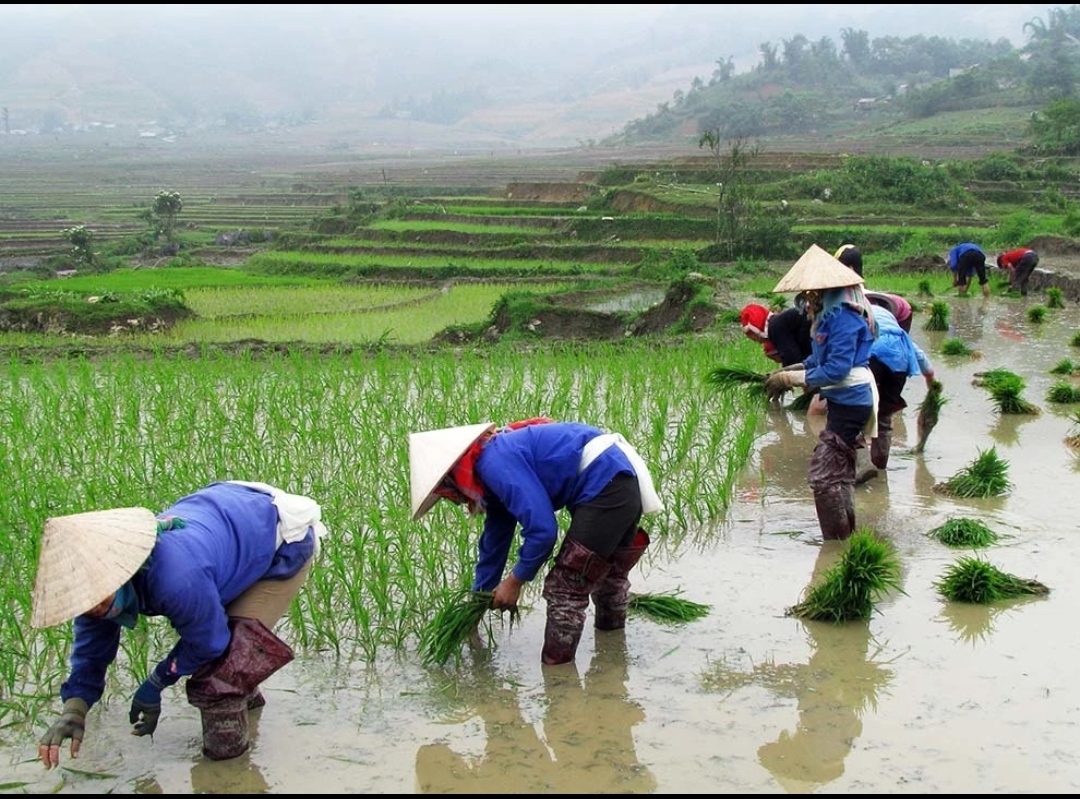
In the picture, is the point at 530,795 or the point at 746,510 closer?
the point at 530,795

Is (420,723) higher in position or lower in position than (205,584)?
lower

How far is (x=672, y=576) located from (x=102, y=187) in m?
55.2

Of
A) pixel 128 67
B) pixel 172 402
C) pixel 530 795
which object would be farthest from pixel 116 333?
pixel 128 67

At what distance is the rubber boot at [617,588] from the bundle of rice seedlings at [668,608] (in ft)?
0.40

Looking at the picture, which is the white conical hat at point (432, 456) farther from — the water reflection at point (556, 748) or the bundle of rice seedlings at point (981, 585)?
the bundle of rice seedlings at point (981, 585)

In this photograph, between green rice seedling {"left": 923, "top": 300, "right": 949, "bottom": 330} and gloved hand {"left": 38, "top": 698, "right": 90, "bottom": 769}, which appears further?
green rice seedling {"left": 923, "top": 300, "right": 949, "bottom": 330}

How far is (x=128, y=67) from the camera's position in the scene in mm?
197625

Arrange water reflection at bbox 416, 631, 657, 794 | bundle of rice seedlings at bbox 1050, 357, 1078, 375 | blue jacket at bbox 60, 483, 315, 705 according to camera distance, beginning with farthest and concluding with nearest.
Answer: bundle of rice seedlings at bbox 1050, 357, 1078, 375 → water reflection at bbox 416, 631, 657, 794 → blue jacket at bbox 60, 483, 315, 705

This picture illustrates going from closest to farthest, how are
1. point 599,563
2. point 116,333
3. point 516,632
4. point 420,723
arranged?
point 420,723 → point 599,563 → point 516,632 → point 116,333

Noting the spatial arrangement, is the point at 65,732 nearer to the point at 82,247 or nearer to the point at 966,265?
the point at 966,265

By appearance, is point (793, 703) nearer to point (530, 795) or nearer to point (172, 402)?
point (530, 795)

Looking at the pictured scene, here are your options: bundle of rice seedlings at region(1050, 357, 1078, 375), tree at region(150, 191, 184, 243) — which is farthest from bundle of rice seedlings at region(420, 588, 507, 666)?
tree at region(150, 191, 184, 243)

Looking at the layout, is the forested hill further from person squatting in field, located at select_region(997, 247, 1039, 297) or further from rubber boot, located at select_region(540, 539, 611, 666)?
rubber boot, located at select_region(540, 539, 611, 666)

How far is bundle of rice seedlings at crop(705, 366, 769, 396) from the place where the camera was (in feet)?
25.1
